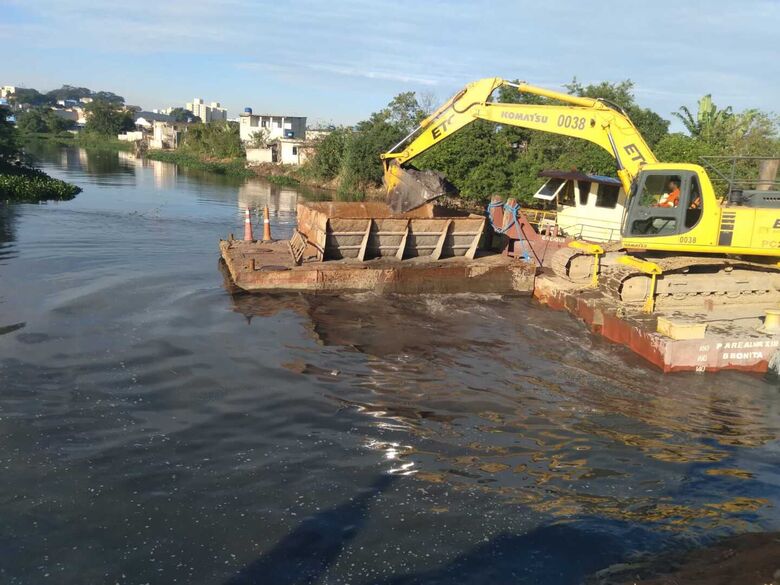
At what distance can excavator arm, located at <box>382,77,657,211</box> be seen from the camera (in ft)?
39.2

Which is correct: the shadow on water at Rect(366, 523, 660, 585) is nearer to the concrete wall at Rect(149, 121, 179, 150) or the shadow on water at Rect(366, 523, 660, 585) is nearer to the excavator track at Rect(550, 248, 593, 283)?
the excavator track at Rect(550, 248, 593, 283)

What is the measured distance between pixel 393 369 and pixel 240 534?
404cm

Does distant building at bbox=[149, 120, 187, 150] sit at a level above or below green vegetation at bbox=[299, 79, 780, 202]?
above

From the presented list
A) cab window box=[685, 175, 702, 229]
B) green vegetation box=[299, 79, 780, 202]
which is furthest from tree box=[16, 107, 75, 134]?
cab window box=[685, 175, 702, 229]

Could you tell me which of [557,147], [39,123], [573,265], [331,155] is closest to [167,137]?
[39,123]

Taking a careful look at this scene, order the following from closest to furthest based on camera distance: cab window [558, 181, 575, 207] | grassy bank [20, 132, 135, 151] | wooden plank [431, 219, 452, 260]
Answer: wooden plank [431, 219, 452, 260] → cab window [558, 181, 575, 207] → grassy bank [20, 132, 135, 151]

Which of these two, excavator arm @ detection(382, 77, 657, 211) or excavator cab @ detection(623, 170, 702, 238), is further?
excavator arm @ detection(382, 77, 657, 211)

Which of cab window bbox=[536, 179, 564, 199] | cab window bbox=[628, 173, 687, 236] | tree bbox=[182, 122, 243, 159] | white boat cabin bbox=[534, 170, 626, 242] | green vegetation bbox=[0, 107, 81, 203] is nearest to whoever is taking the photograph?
cab window bbox=[628, 173, 687, 236]

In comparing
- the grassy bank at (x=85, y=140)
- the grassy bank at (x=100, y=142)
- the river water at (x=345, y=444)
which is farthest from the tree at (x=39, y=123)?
the river water at (x=345, y=444)

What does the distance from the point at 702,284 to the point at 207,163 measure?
63.6 m

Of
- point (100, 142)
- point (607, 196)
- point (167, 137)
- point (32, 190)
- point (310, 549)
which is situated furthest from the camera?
point (100, 142)

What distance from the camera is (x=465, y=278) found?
12703 millimetres

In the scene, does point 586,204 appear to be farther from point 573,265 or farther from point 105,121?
point 105,121

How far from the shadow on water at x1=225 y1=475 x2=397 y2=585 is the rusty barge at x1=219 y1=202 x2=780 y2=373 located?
235 inches
